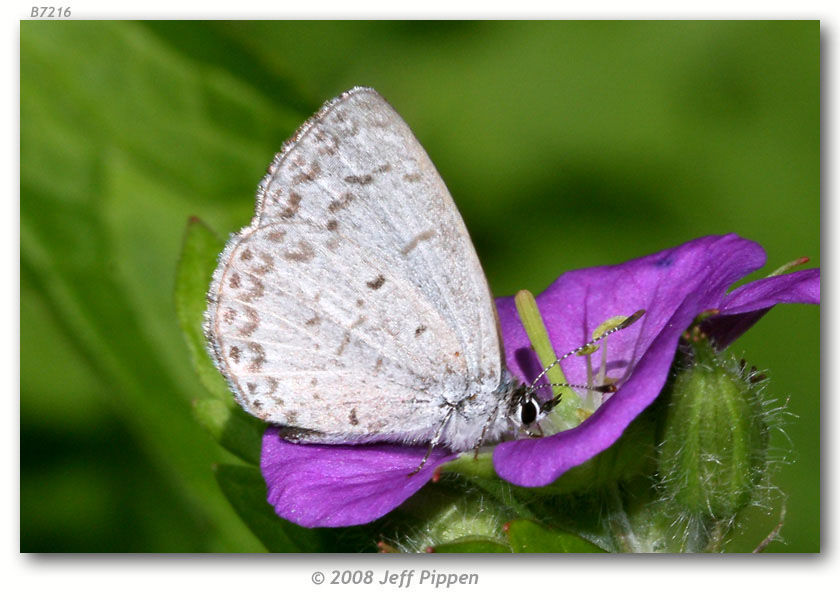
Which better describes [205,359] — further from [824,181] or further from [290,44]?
[824,181]

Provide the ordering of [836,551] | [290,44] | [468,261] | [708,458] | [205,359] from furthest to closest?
[290,44] → [205,359] → [836,551] → [468,261] → [708,458]

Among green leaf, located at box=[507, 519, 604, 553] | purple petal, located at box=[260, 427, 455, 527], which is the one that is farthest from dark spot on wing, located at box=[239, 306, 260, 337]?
green leaf, located at box=[507, 519, 604, 553]

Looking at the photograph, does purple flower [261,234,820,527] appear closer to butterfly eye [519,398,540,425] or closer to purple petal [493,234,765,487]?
purple petal [493,234,765,487]

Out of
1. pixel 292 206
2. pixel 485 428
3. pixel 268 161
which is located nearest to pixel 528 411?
pixel 485 428

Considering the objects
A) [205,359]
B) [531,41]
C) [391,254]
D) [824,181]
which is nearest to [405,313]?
[391,254]

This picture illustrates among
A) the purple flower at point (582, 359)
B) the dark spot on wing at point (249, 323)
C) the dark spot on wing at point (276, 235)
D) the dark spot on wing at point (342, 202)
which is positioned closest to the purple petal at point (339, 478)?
the purple flower at point (582, 359)
